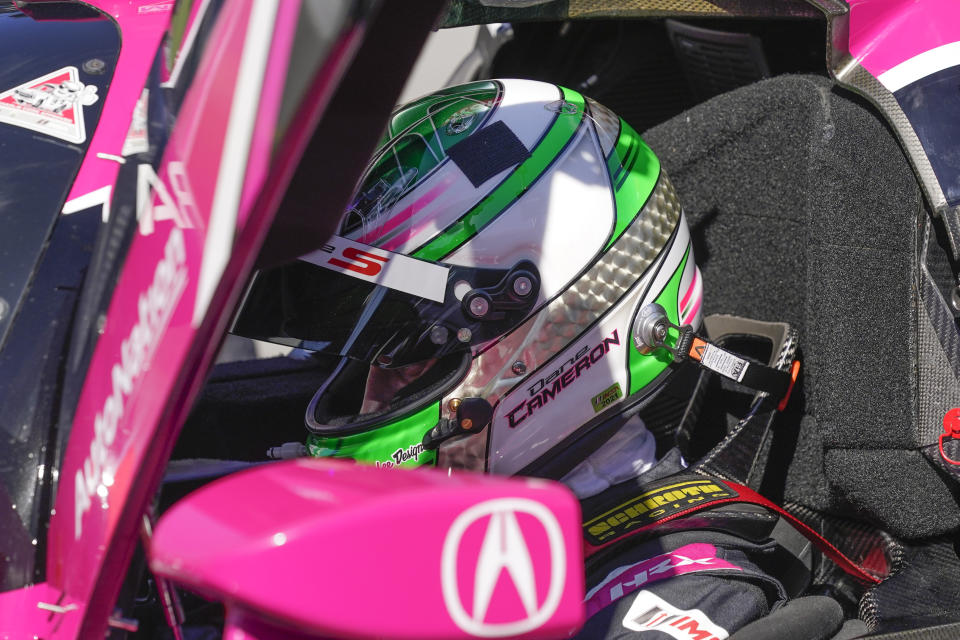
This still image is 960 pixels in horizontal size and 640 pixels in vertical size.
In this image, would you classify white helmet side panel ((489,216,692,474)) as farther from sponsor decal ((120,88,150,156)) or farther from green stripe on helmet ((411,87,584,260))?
sponsor decal ((120,88,150,156))

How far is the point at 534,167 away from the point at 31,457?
0.74 meters

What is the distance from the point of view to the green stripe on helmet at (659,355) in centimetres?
132

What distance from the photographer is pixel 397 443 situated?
50.0 inches

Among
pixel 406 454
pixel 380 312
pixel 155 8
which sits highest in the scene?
pixel 155 8

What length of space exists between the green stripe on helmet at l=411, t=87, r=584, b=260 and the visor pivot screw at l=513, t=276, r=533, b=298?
3.5 inches

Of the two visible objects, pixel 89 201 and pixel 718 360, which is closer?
pixel 89 201

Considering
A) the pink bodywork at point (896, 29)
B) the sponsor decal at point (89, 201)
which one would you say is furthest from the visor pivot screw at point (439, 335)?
the pink bodywork at point (896, 29)

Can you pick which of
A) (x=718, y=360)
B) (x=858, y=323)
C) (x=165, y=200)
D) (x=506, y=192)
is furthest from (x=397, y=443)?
(x=858, y=323)

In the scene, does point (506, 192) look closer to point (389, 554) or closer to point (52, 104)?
point (52, 104)

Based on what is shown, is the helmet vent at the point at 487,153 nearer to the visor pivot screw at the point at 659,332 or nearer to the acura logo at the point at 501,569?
the visor pivot screw at the point at 659,332

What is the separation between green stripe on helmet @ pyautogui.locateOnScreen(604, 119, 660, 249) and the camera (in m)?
1.30

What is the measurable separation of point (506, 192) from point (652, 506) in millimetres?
500

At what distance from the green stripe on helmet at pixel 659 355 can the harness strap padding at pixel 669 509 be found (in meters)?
0.16

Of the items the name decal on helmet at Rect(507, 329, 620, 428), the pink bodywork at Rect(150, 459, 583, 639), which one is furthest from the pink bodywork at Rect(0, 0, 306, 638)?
the name decal on helmet at Rect(507, 329, 620, 428)
